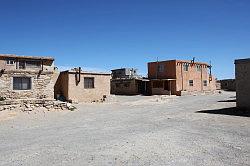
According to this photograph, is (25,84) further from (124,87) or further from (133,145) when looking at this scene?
(124,87)

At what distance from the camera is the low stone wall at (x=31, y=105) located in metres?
20.7

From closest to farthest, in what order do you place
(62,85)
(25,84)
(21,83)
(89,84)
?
(21,83)
(25,84)
(62,85)
(89,84)

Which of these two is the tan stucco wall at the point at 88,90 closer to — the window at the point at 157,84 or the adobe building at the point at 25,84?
the adobe building at the point at 25,84

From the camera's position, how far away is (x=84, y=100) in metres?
29.9

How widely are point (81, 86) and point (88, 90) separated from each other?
0.99m

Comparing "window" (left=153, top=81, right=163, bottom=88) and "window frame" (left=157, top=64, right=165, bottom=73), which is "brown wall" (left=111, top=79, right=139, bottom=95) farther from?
"window frame" (left=157, top=64, right=165, bottom=73)

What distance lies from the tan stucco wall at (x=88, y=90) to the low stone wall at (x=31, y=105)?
5960mm

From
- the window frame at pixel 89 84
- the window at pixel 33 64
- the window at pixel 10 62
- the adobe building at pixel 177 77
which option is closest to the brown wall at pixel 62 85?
the window frame at pixel 89 84

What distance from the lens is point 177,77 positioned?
42.7 metres

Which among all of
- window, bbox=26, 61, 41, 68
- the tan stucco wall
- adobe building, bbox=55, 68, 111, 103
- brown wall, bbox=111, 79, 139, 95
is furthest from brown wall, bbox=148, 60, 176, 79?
window, bbox=26, 61, 41, 68

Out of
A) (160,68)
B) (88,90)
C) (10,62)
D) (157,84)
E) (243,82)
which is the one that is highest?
(160,68)

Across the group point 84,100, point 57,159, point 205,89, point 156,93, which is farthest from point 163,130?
point 205,89

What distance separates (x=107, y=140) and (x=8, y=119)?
34.2 feet

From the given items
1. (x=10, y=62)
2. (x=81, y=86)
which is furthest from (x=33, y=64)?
(x=81, y=86)
